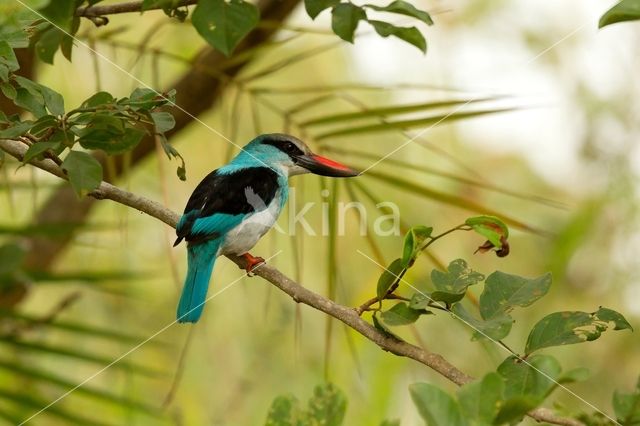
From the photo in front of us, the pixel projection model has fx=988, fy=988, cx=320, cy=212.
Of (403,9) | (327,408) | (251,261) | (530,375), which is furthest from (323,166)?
(530,375)

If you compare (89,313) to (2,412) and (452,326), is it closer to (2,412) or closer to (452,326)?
(452,326)

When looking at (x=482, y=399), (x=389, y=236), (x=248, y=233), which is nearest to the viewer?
(x=482, y=399)

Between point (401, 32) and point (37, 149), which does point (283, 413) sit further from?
point (401, 32)

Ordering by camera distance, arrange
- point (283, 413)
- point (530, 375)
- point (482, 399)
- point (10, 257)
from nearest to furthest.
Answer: point (482, 399), point (530, 375), point (283, 413), point (10, 257)

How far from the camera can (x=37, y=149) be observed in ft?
4.58

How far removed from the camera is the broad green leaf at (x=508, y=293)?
1.38 m

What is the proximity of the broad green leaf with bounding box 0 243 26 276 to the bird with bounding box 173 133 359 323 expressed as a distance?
0.85 meters

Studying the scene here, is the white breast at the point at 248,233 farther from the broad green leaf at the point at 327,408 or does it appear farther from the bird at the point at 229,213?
the broad green leaf at the point at 327,408

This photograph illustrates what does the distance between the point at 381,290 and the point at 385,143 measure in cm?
427

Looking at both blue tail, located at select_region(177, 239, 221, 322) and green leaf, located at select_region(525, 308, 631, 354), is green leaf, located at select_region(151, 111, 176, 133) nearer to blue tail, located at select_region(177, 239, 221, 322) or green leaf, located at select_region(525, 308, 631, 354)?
blue tail, located at select_region(177, 239, 221, 322)

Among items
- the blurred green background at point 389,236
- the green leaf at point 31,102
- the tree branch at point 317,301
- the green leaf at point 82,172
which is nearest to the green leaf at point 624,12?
the tree branch at point 317,301

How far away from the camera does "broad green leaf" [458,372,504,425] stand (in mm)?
1074

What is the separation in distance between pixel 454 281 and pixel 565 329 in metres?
0.17

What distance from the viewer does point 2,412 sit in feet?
8.16
